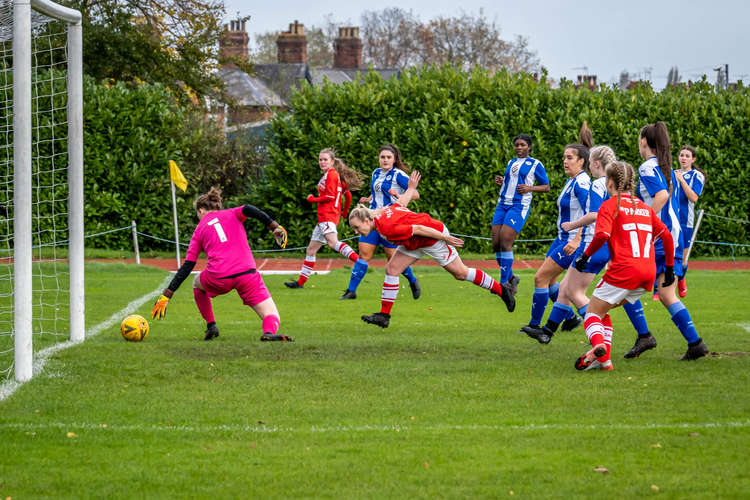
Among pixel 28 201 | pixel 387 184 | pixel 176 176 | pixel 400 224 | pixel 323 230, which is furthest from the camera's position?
pixel 176 176

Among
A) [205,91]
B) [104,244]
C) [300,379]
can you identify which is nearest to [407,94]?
[104,244]

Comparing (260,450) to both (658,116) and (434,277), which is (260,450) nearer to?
(434,277)

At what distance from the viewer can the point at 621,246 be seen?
24.3 ft

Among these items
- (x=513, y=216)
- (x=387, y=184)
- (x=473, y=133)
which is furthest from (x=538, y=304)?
(x=473, y=133)

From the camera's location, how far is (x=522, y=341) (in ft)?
30.1

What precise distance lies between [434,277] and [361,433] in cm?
1091

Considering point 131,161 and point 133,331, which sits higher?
point 131,161

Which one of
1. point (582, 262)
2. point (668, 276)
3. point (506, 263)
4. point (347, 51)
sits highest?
point (347, 51)

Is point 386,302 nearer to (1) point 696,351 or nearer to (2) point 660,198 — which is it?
(2) point 660,198

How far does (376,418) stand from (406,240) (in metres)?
3.89

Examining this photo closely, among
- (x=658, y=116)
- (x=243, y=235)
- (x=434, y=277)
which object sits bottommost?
(x=434, y=277)

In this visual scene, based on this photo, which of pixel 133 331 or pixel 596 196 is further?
pixel 596 196

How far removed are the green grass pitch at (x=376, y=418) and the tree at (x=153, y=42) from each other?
17.2m

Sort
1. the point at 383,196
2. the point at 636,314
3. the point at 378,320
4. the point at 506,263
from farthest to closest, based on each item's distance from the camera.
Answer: the point at 383,196 → the point at 506,263 → the point at 378,320 → the point at 636,314
